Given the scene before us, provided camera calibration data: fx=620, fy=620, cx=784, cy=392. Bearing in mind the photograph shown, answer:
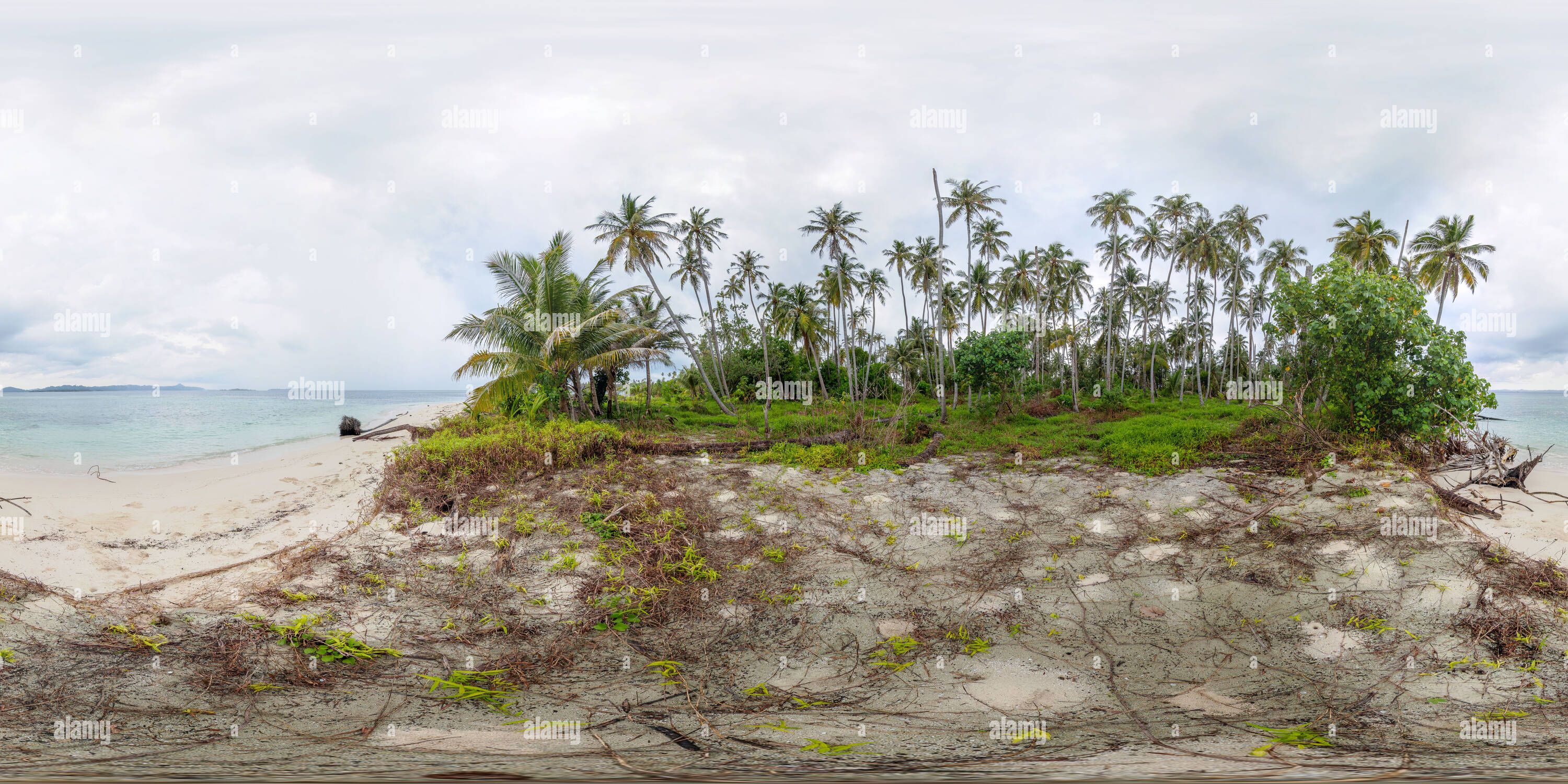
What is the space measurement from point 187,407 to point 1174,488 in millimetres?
87956

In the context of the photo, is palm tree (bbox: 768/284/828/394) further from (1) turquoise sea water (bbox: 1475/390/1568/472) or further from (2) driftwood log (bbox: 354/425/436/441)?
(1) turquoise sea water (bbox: 1475/390/1568/472)

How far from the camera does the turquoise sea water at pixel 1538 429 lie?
20.7m

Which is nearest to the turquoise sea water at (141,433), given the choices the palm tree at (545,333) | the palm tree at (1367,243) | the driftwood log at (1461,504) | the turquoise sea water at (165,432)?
the turquoise sea water at (165,432)

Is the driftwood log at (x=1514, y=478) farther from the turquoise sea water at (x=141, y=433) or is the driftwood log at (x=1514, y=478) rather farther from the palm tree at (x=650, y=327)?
the turquoise sea water at (x=141, y=433)

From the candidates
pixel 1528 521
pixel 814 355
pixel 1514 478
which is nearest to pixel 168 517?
pixel 1528 521

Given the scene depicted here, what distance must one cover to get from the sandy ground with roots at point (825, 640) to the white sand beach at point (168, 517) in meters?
0.11

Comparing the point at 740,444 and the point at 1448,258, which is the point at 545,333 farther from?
the point at 1448,258

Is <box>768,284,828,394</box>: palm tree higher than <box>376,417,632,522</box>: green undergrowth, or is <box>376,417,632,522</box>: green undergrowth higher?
<box>768,284,828,394</box>: palm tree

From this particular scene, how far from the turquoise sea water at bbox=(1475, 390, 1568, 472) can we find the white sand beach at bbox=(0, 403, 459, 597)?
24291 millimetres

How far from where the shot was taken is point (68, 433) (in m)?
30.0

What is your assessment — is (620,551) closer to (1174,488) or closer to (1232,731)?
(1232,731)

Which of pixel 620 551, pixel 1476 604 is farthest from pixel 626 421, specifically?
pixel 1476 604

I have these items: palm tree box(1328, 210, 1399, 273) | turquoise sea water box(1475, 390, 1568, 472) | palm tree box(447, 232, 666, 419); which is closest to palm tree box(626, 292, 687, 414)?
palm tree box(447, 232, 666, 419)

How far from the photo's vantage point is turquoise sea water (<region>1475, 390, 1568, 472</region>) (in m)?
20.7
